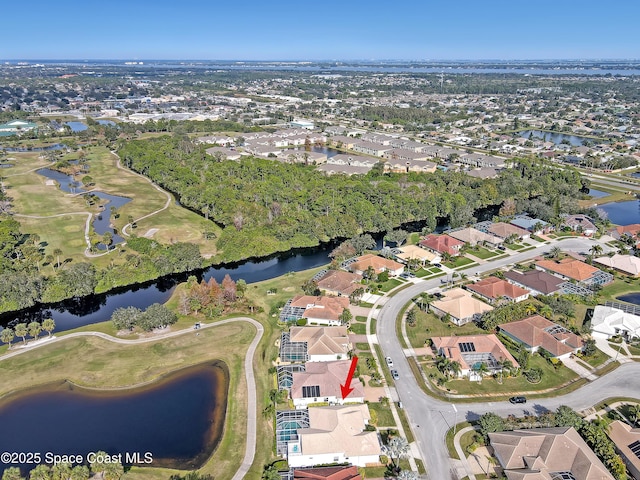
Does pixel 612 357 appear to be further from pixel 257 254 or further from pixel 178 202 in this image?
pixel 178 202

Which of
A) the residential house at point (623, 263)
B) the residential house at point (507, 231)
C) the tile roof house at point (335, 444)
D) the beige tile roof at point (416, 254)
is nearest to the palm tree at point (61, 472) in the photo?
the tile roof house at point (335, 444)

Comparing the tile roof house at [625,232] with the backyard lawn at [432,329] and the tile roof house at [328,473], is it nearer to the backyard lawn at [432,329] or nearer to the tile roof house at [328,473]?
the backyard lawn at [432,329]

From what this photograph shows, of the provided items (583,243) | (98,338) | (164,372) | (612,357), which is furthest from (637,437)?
(98,338)

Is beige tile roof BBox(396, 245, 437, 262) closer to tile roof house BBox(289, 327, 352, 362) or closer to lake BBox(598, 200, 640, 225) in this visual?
tile roof house BBox(289, 327, 352, 362)

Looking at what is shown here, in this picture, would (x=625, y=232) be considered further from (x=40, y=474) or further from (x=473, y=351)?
(x=40, y=474)

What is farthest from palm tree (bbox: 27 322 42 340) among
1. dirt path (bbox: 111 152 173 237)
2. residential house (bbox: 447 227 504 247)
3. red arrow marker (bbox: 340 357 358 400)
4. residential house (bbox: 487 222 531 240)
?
residential house (bbox: 487 222 531 240)

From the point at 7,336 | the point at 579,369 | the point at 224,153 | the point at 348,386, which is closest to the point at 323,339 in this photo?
the point at 348,386
